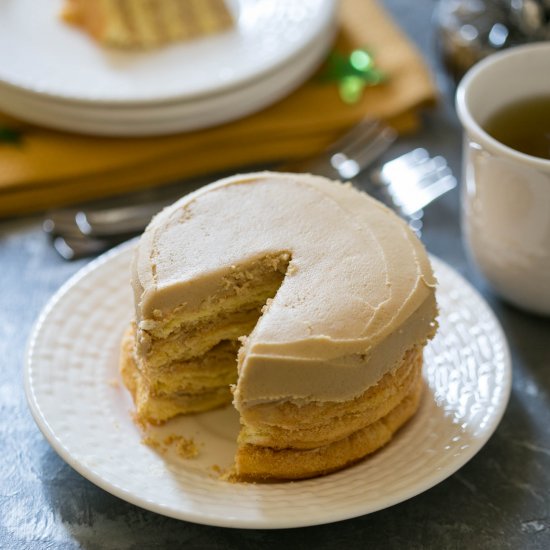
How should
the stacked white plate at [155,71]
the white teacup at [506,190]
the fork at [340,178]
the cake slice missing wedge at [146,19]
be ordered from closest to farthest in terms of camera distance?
1. the white teacup at [506,190]
2. the fork at [340,178]
3. the stacked white plate at [155,71]
4. the cake slice missing wedge at [146,19]

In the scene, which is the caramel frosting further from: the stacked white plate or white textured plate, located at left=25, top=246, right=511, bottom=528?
the stacked white plate

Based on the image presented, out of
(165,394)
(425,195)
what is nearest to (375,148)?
(425,195)

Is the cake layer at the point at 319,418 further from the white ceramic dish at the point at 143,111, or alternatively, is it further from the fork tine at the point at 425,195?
the white ceramic dish at the point at 143,111

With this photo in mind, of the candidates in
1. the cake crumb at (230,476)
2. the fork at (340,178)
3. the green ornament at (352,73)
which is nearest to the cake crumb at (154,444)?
the cake crumb at (230,476)

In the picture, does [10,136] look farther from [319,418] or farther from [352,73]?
[319,418]

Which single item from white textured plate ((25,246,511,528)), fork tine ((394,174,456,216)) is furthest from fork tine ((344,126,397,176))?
white textured plate ((25,246,511,528))

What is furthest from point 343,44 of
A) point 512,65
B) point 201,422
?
point 201,422
